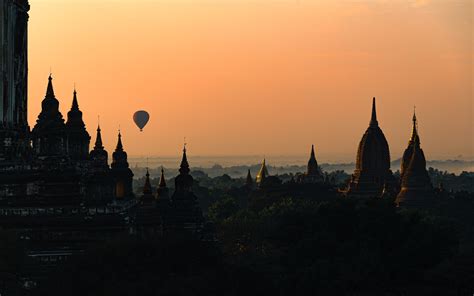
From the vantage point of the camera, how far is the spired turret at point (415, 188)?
16250 centimetres

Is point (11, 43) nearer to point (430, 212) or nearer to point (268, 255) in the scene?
point (268, 255)

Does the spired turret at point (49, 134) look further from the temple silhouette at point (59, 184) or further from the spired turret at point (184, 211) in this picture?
the spired turret at point (184, 211)

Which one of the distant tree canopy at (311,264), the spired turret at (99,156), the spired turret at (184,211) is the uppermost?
the spired turret at (99,156)

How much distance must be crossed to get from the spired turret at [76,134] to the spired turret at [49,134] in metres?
4.26

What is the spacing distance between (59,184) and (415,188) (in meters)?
82.4

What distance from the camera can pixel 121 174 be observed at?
110 metres

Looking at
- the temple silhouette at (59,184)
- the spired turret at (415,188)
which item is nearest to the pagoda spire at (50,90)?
the temple silhouette at (59,184)

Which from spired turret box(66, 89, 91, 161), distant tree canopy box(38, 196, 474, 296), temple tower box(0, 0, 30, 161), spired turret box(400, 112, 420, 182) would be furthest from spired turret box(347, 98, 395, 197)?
distant tree canopy box(38, 196, 474, 296)

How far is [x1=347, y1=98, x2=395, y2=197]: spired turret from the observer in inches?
6880

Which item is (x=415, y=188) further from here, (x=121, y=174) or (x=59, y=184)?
(x=59, y=184)

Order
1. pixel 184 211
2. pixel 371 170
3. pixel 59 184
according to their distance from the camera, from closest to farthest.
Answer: pixel 59 184
pixel 184 211
pixel 371 170

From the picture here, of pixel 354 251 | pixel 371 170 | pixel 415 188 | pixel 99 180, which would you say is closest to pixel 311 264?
pixel 354 251

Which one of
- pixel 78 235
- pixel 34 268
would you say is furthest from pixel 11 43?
pixel 34 268

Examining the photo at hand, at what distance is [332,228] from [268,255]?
48.3 feet
